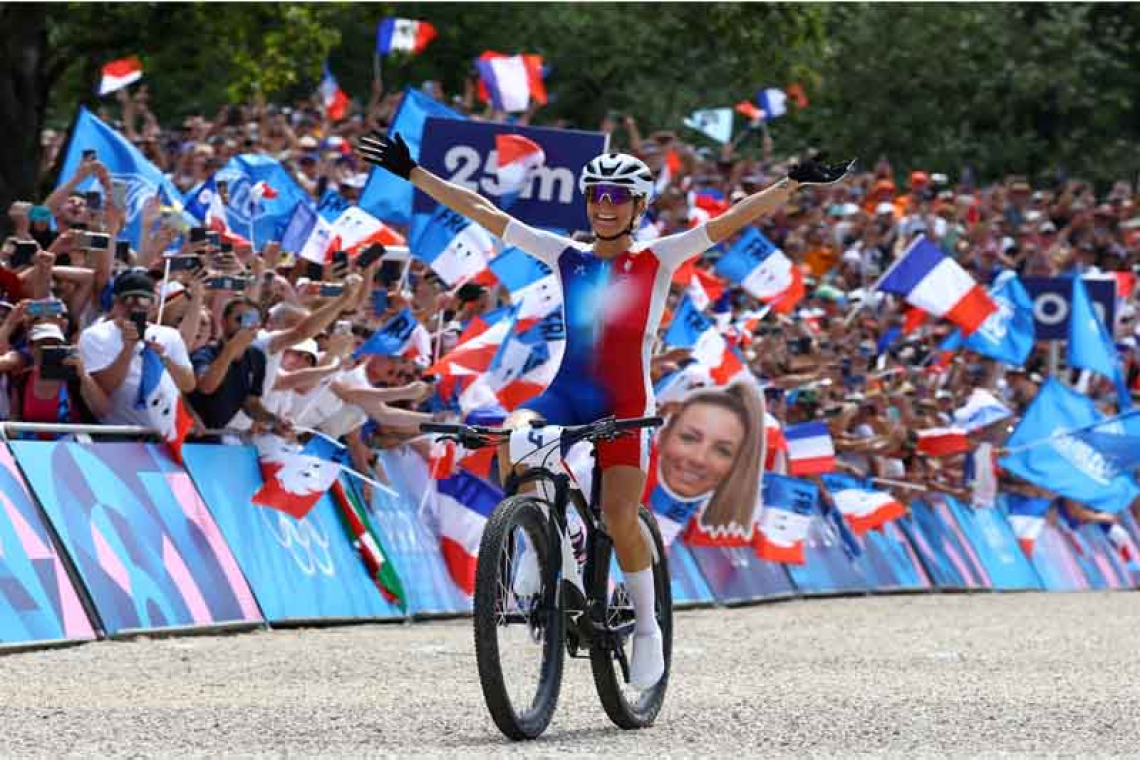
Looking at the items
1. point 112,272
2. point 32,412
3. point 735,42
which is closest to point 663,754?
point 32,412

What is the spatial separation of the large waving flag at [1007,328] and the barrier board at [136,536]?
1205cm

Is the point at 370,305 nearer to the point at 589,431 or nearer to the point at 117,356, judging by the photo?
the point at 117,356

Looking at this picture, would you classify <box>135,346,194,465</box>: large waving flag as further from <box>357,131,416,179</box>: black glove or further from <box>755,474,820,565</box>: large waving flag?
<box>755,474,820,565</box>: large waving flag

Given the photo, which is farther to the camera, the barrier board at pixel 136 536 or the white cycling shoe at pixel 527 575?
the barrier board at pixel 136 536

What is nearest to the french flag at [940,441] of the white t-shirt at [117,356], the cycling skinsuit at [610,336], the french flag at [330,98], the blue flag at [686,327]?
the blue flag at [686,327]

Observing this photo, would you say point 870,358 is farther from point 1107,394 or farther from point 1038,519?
point 1107,394

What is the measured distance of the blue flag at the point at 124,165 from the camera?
1812cm

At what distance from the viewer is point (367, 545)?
16.3 m

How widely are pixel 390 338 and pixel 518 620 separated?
808 centimetres

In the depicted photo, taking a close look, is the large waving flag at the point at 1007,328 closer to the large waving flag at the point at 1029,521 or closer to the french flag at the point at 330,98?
the large waving flag at the point at 1029,521

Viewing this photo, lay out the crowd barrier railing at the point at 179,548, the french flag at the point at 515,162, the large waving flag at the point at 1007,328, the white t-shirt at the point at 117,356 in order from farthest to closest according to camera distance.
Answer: the large waving flag at the point at 1007,328
the french flag at the point at 515,162
the white t-shirt at the point at 117,356
the crowd barrier railing at the point at 179,548

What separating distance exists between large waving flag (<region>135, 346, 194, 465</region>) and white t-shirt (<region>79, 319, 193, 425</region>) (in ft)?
0.04

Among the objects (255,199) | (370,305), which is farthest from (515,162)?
(255,199)

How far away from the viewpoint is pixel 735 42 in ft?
112
